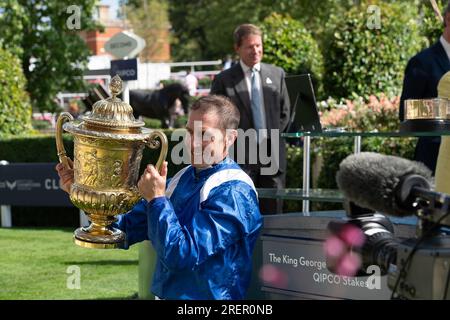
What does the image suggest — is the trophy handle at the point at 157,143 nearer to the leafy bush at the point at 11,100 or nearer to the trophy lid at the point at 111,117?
the trophy lid at the point at 111,117

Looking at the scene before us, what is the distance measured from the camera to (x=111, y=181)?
10.5 feet

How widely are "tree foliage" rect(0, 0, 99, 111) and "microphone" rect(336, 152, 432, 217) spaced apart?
18888 mm

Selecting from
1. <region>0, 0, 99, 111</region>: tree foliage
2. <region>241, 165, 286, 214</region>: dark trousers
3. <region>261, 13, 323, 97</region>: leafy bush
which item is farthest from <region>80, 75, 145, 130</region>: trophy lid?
<region>0, 0, 99, 111</region>: tree foliage

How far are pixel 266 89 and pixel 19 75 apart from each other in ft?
25.1

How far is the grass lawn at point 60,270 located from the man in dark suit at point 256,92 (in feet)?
4.99

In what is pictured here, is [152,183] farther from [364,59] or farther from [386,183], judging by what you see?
[364,59]

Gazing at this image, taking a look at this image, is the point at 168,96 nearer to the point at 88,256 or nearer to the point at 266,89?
the point at 88,256

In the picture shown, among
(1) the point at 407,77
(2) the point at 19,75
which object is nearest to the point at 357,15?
(2) the point at 19,75

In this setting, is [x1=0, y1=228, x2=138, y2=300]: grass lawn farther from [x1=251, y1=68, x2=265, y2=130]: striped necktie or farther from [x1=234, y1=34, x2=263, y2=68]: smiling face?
[x1=234, y1=34, x2=263, y2=68]: smiling face

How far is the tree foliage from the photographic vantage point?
20641 mm

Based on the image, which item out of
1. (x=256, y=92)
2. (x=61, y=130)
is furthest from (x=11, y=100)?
(x=61, y=130)

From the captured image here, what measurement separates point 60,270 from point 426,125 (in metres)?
4.89

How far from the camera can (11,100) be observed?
13289 mm
